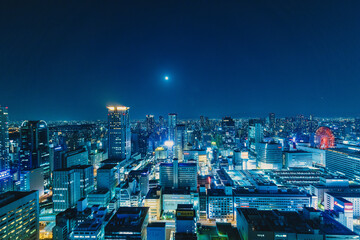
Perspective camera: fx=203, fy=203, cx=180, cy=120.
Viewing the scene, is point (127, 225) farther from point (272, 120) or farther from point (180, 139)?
point (272, 120)

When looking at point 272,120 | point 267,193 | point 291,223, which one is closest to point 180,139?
point 267,193

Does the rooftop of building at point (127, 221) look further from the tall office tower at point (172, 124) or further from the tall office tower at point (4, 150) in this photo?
the tall office tower at point (172, 124)

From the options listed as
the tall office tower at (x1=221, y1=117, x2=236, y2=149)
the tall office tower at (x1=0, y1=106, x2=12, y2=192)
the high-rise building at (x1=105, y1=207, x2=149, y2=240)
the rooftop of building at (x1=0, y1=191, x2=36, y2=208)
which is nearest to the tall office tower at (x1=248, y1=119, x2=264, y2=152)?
the tall office tower at (x1=221, y1=117, x2=236, y2=149)

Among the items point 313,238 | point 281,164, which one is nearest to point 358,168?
point 281,164

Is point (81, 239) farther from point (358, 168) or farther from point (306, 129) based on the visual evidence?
point (306, 129)

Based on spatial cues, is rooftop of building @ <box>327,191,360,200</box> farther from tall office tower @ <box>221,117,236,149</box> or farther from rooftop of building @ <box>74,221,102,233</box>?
tall office tower @ <box>221,117,236,149</box>

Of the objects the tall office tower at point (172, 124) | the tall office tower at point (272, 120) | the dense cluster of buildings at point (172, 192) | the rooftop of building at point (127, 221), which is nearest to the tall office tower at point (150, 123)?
the tall office tower at point (172, 124)
